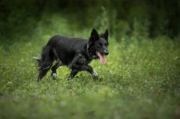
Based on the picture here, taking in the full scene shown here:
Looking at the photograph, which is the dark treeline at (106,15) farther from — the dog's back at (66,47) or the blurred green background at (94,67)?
the dog's back at (66,47)

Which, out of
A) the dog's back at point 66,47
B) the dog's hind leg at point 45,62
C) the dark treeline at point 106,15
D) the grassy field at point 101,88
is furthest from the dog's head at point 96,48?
the dark treeline at point 106,15

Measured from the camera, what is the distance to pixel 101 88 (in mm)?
9273

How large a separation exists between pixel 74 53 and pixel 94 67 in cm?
176

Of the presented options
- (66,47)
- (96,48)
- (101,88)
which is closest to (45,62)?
(66,47)

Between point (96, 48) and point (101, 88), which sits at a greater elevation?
point (96, 48)

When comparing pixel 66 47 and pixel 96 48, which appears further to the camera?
pixel 66 47

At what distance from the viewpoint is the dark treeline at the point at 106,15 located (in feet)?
64.0

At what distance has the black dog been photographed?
11.1 metres

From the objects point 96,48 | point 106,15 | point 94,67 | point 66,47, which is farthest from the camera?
point 106,15

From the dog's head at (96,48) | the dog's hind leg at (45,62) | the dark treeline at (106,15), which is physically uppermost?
the dark treeline at (106,15)

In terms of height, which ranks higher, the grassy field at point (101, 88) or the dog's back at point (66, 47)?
the dog's back at point (66, 47)

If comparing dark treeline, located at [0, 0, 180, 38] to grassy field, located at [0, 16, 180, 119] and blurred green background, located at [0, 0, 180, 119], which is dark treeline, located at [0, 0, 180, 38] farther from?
grassy field, located at [0, 16, 180, 119]

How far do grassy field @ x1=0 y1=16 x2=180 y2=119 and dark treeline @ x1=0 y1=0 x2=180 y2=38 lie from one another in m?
2.15

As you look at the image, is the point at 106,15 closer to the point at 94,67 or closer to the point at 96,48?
the point at 94,67
